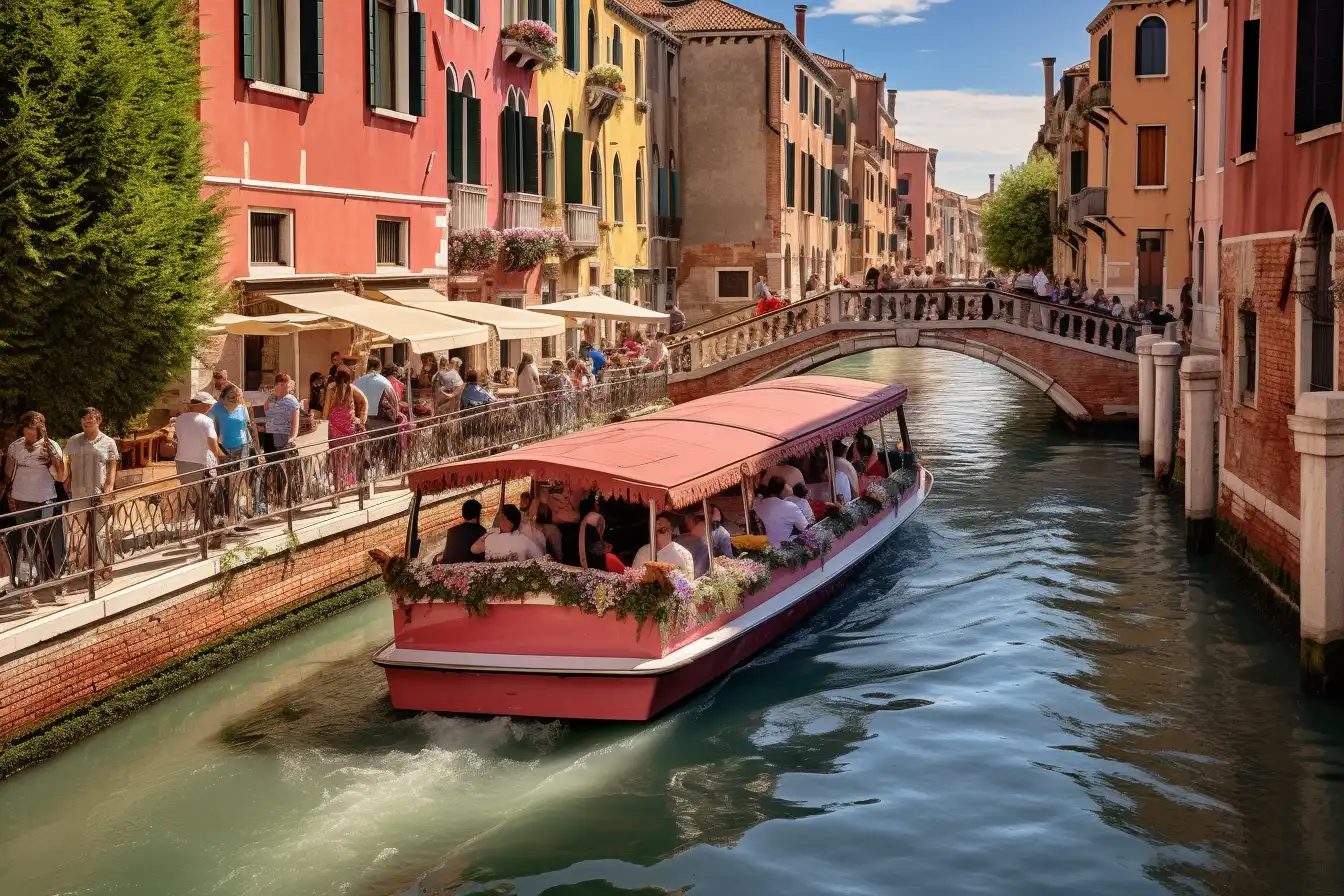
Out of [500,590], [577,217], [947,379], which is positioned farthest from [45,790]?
[947,379]

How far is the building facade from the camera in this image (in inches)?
489

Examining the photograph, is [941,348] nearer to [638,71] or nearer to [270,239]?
[638,71]

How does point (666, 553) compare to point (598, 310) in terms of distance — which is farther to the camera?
point (598, 310)

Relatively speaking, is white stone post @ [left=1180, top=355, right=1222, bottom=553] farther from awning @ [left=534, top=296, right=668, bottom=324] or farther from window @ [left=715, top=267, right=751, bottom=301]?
window @ [left=715, top=267, right=751, bottom=301]

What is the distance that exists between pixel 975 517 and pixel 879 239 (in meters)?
50.8

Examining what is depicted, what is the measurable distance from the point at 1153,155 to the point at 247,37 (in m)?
24.1

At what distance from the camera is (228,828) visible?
9.09 m

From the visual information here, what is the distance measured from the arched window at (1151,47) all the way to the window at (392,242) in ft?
66.1

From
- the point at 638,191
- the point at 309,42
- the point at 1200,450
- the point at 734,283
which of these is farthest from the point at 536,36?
the point at 734,283

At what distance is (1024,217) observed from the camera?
58.0m

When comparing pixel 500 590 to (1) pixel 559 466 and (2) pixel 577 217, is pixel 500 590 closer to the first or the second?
(1) pixel 559 466

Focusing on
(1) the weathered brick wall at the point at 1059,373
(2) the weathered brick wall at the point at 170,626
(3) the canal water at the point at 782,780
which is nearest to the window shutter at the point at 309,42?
(2) the weathered brick wall at the point at 170,626

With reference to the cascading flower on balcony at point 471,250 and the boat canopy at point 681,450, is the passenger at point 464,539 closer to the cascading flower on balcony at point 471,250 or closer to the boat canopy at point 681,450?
the boat canopy at point 681,450

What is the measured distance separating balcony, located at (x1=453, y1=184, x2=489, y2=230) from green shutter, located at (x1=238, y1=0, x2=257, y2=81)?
21.5ft
